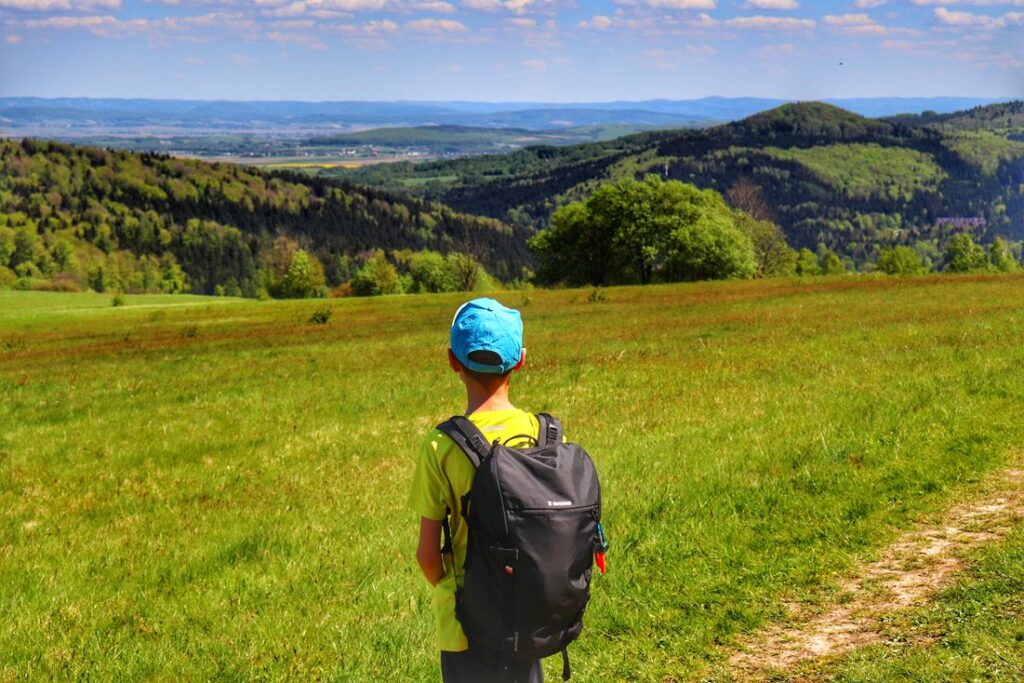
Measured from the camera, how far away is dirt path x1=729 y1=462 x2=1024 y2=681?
23.6 feet

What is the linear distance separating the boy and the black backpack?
0.09 metres

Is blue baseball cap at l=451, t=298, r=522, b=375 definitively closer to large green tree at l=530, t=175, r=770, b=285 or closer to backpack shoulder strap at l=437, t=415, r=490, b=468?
backpack shoulder strap at l=437, t=415, r=490, b=468

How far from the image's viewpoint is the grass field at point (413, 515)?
769 cm

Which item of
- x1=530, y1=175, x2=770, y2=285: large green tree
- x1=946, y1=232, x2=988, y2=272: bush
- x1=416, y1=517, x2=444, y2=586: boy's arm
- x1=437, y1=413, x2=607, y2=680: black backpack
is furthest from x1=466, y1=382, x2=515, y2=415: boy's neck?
x1=946, y1=232, x2=988, y2=272: bush

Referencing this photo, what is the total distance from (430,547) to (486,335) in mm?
1131

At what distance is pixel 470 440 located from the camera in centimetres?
449

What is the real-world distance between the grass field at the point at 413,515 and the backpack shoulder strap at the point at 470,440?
3440mm

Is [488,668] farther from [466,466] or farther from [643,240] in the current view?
[643,240]

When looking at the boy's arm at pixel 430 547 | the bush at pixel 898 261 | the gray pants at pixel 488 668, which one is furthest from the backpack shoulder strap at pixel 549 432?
the bush at pixel 898 261

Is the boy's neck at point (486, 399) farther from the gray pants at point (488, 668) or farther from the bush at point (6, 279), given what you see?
the bush at point (6, 279)

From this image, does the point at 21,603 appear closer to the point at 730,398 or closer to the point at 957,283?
the point at 730,398

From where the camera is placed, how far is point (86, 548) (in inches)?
426

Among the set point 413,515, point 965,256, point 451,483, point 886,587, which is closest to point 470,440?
point 451,483

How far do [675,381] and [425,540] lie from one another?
15.6 m
